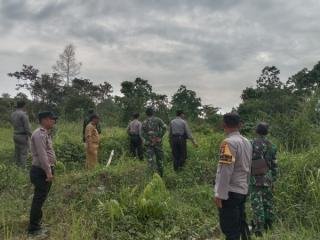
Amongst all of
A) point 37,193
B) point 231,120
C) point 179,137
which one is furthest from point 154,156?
point 231,120

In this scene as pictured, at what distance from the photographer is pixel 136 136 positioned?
14.2m

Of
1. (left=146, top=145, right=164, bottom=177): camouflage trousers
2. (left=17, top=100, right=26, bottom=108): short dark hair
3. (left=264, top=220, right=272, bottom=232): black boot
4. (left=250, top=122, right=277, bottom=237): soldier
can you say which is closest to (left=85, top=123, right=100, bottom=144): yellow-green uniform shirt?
(left=146, top=145, right=164, bottom=177): camouflage trousers

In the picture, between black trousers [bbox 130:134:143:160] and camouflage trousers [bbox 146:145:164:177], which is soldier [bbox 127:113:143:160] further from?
camouflage trousers [bbox 146:145:164:177]

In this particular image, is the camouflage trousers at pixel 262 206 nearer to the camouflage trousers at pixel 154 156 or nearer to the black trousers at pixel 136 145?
the camouflage trousers at pixel 154 156

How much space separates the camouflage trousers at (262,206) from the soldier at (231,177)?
70.3 inches

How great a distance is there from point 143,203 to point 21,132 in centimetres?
485

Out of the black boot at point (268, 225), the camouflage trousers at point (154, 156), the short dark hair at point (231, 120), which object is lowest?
the black boot at point (268, 225)

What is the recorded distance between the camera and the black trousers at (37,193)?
7152 millimetres

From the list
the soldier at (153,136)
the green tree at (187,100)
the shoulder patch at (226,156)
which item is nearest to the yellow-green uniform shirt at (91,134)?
the soldier at (153,136)

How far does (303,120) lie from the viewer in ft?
43.9

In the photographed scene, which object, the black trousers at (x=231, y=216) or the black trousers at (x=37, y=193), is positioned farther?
the black trousers at (x=37, y=193)

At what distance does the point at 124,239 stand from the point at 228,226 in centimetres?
213

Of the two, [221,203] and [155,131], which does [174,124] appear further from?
[221,203]

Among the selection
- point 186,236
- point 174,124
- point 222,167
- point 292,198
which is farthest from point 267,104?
point 222,167
